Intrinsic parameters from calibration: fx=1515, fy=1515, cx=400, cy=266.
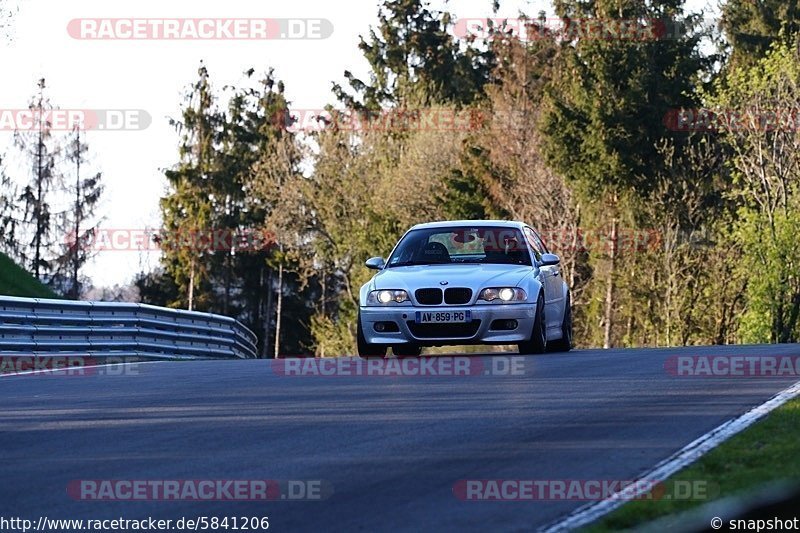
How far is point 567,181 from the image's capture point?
184 ft

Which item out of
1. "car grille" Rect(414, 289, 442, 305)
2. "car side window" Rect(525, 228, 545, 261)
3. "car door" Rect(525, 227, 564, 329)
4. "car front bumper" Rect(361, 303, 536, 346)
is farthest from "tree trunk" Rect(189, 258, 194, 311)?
"car grille" Rect(414, 289, 442, 305)

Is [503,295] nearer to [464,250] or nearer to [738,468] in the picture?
[464,250]

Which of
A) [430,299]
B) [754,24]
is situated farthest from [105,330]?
[754,24]

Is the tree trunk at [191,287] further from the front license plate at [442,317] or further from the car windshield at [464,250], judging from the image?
the front license plate at [442,317]

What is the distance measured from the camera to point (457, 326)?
630 inches

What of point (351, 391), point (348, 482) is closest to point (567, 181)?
point (351, 391)

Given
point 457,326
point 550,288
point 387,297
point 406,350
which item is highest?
point 550,288

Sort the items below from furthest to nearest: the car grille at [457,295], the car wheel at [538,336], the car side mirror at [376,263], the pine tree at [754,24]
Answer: the pine tree at [754,24]
the car side mirror at [376,263]
the car wheel at [538,336]
the car grille at [457,295]

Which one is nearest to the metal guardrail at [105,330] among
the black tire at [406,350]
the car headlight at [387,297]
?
the black tire at [406,350]

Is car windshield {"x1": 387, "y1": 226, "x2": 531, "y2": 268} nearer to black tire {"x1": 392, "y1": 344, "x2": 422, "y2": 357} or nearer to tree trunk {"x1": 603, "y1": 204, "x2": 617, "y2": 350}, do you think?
black tire {"x1": 392, "y1": 344, "x2": 422, "y2": 357}

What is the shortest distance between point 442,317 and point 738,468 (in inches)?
312

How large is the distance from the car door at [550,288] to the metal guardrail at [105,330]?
6.01 meters

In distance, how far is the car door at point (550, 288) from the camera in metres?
17.2

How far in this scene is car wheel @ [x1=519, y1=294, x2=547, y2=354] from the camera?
53.7ft
